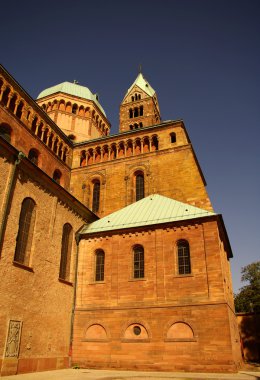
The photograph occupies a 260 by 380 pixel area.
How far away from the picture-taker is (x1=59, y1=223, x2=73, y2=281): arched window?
19609 millimetres

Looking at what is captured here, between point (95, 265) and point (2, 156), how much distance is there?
8.98m

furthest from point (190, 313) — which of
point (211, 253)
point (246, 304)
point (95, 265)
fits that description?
point (246, 304)

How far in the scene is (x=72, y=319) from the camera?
19.0 meters

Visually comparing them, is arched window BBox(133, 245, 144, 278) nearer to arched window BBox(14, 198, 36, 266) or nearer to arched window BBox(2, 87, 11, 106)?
arched window BBox(14, 198, 36, 266)

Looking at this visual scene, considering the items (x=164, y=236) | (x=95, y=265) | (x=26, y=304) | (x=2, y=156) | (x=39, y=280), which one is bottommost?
(x=26, y=304)

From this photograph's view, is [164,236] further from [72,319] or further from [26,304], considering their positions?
[26,304]

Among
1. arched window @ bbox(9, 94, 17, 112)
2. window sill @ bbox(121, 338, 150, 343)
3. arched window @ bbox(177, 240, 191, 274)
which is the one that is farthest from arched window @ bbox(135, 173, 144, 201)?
window sill @ bbox(121, 338, 150, 343)

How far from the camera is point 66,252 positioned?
66.7 feet

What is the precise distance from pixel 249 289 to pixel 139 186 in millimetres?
32125

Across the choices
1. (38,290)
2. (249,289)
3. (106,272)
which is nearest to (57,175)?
(106,272)

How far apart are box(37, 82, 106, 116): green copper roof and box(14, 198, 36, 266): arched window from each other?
70.9 feet

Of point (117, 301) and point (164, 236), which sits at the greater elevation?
point (164, 236)

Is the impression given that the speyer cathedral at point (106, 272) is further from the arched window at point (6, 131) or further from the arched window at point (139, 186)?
the arched window at point (139, 186)

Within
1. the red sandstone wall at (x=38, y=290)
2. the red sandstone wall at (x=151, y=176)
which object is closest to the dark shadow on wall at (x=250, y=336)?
the red sandstone wall at (x=151, y=176)
